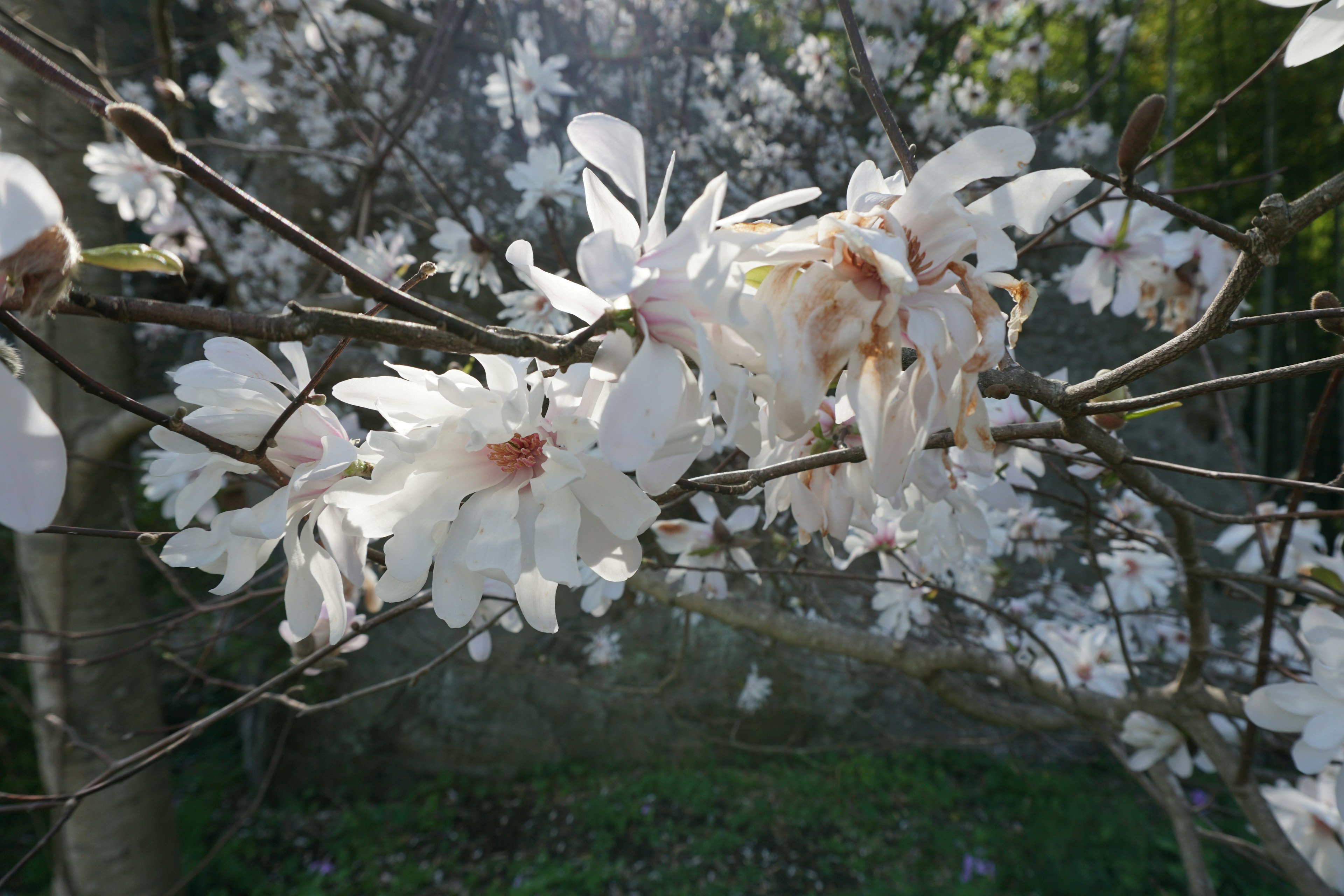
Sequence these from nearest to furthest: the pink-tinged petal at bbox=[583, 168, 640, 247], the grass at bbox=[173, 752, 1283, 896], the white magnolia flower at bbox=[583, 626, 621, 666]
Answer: the pink-tinged petal at bbox=[583, 168, 640, 247] → the grass at bbox=[173, 752, 1283, 896] → the white magnolia flower at bbox=[583, 626, 621, 666]

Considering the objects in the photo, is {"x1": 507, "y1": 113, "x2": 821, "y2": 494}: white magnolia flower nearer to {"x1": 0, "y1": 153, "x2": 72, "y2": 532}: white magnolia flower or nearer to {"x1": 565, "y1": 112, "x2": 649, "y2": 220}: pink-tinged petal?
{"x1": 565, "y1": 112, "x2": 649, "y2": 220}: pink-tinged petal

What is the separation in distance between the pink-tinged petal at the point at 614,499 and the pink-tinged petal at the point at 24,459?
8.2 inches

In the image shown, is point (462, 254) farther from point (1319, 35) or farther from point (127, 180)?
point (1319, 35)

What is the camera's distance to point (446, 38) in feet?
5.63

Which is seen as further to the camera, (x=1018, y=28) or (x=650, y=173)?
(x=1018, y=28)

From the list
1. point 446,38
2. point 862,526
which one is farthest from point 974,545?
point 446,38

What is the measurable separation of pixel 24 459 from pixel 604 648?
263 centimetres

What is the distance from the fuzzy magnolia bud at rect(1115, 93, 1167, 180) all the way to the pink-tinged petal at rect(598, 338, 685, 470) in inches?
10.8

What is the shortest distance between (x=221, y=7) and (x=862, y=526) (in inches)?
142

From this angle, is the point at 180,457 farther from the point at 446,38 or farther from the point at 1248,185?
the point at 1248,185

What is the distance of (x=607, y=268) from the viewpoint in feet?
0.88

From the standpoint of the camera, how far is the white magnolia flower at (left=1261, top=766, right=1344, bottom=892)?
91 cm

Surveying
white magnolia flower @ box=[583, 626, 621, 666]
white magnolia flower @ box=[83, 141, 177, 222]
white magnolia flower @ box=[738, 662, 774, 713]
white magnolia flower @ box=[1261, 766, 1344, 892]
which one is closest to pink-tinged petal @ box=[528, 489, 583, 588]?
white magnolia flower @ box=[1261, 766, 1344, 892]

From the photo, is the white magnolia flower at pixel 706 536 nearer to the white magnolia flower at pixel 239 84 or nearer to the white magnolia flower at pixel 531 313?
the white magnolia flower at pixel 531 313
